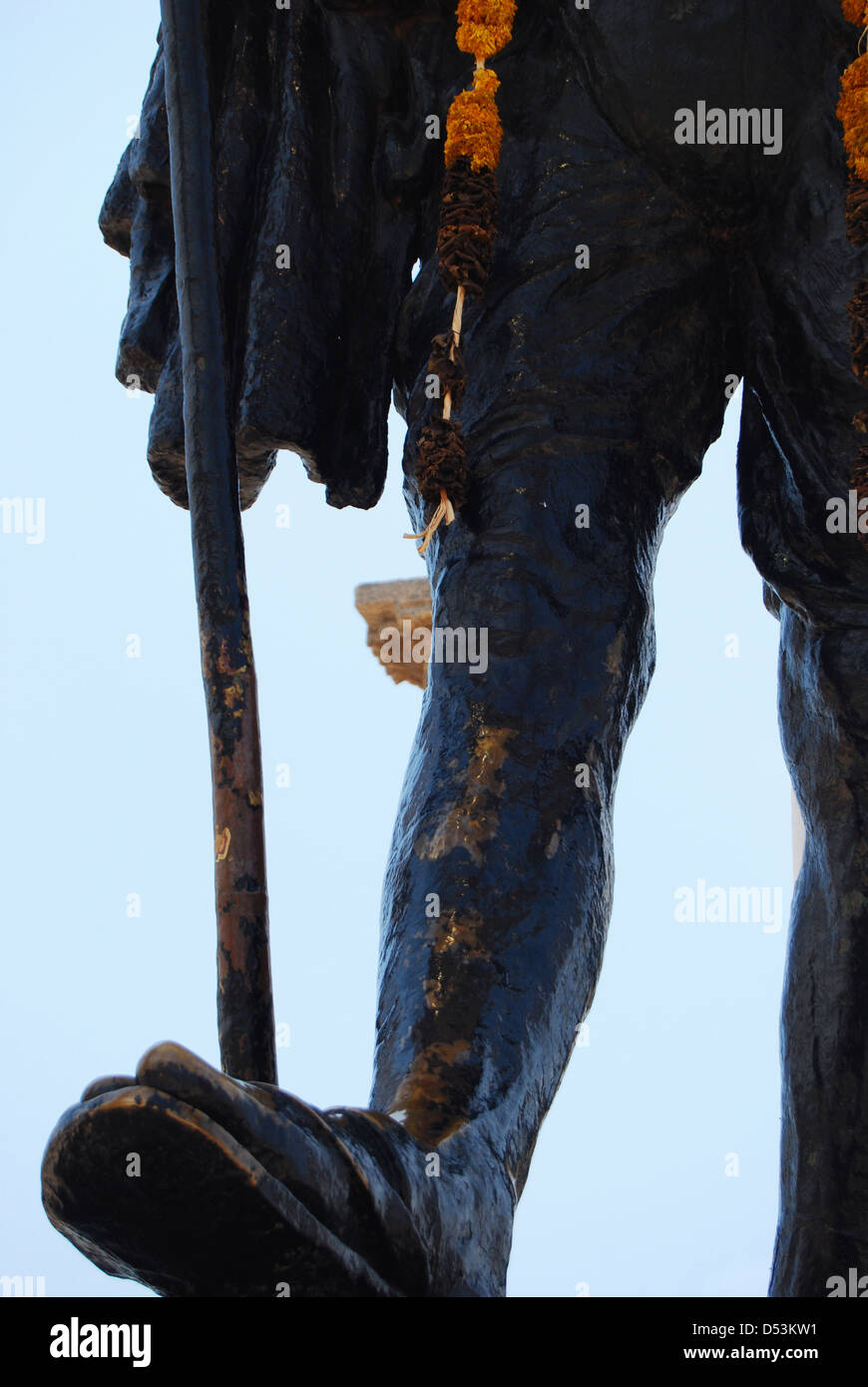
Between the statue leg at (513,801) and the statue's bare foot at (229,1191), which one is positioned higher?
the statue leg at (513,801)

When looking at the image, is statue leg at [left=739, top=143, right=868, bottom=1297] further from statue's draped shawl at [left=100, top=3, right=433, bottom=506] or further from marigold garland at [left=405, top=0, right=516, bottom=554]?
statue's draped shawl at [left=100, top=3, right=433, bottom=506]

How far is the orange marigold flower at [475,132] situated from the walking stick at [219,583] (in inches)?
10.8

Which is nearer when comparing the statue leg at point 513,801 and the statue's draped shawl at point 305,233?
the statue leg at point 513,801

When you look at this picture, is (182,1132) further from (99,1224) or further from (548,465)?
(548,465)

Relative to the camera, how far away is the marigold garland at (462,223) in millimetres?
2342

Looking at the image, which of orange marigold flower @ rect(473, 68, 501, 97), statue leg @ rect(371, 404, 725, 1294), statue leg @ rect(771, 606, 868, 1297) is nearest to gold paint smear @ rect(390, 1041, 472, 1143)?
statue leg @ rect(371, 404, 725, 1294)

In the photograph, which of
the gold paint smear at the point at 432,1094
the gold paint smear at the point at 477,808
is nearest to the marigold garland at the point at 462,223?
the gold paint smear at the point at 477,808

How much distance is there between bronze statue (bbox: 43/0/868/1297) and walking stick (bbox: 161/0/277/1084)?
125 mm

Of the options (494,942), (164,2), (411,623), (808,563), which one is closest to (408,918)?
(494,942)

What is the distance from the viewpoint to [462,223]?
246cm

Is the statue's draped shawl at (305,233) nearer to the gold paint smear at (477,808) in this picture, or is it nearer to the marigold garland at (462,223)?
the marigold garland at (462,223)

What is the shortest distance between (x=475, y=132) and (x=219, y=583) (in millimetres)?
631

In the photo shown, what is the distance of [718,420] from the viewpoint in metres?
2.58
